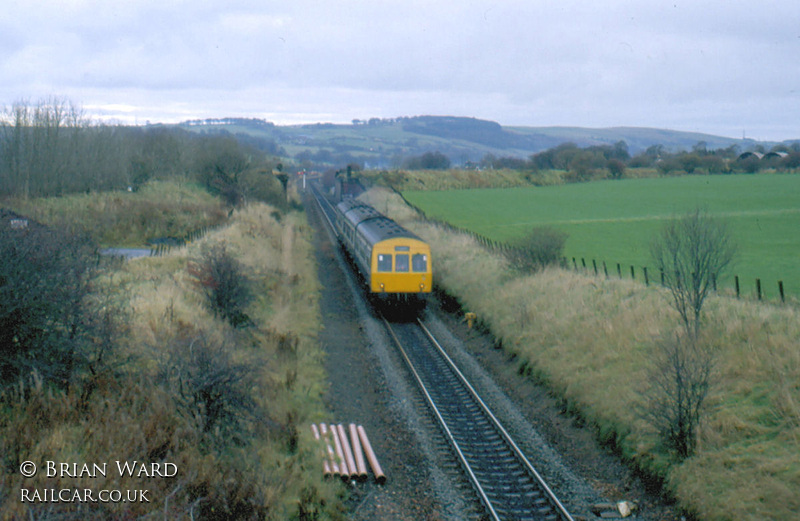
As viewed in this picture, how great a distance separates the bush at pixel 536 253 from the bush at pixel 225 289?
10.6 metres

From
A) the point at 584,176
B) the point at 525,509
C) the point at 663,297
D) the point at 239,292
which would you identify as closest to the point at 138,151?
the point at 239,292

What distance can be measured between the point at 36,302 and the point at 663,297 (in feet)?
46.4

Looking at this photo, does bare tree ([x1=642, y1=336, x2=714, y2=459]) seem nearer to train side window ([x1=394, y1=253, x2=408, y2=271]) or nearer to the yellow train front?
the yellow train front

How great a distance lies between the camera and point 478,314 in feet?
65.2

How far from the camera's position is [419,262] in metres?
20.5

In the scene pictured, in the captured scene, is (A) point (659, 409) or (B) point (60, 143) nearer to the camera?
(A) point (659, 409)

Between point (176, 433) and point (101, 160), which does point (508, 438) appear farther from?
point (101, 160)

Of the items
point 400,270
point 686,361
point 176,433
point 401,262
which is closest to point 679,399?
point 686,361

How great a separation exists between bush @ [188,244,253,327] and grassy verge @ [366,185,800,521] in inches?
297

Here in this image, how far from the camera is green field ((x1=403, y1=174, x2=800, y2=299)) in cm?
2702

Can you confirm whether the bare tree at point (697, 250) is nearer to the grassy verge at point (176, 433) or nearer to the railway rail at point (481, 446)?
the railway rail at point (481, 446)

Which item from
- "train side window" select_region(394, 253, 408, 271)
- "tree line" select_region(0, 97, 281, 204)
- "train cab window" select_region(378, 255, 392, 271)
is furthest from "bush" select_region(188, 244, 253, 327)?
"tree line" select_region(0, 97, 281, 204)

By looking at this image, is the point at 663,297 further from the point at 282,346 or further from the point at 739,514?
the point at 282,346

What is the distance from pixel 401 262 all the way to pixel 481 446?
10202mm
